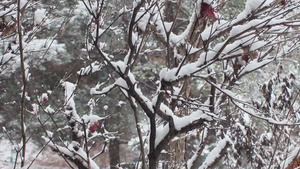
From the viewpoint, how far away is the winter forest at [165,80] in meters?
1.91

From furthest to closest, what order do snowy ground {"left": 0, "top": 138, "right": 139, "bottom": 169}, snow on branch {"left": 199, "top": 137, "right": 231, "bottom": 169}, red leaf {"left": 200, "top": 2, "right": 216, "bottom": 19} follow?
snowy ground {"left": 0, "top": 138, "right": 139, "bottom": 169} < snow on branch {"left": 199, "top": 137, "right": 231, "bottom": 169} < red leaf {"left": 200, "top": 2, "right": 216, "bottom": 19}

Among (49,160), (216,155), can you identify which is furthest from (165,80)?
(49,160)

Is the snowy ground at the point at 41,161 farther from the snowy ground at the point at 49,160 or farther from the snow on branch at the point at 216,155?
the snow on branch at the point at 216,155

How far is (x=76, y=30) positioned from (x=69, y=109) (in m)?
6.42

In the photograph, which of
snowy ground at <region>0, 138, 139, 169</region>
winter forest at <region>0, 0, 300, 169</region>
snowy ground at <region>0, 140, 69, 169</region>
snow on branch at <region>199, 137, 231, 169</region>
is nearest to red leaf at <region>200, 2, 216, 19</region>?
winter forest at <region>0, 0, 300, 169</region>

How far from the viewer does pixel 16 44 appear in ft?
8.83

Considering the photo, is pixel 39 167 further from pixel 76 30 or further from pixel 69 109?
pixel 69 109

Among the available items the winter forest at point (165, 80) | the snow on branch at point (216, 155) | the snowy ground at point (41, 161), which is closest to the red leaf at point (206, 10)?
the winter forest at point (165, 80)

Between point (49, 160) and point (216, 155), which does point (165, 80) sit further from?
point (49, 160)

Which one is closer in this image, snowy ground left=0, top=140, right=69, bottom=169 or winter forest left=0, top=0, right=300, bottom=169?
winter forest left=0, top=0, right=300, bottom=169

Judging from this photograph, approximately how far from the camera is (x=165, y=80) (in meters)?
2.08

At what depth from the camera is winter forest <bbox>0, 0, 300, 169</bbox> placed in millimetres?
1913

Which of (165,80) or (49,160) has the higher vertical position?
(165,80)

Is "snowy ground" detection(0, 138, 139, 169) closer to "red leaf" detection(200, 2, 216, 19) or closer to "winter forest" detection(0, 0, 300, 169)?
"winter forest" detection(0, 0, 300, 169)
